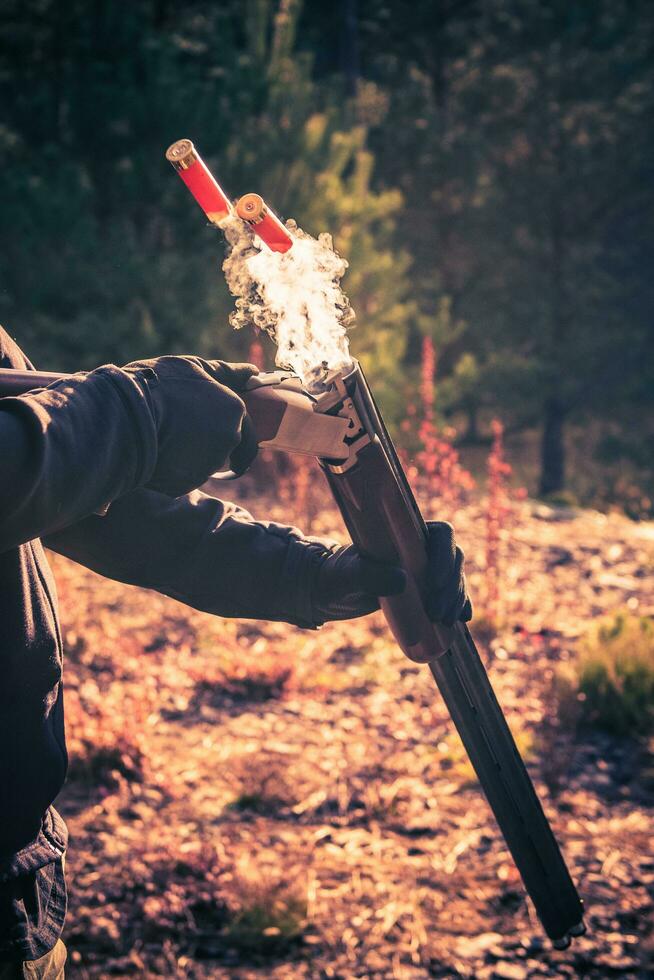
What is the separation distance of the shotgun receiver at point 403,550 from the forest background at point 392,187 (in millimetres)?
7091

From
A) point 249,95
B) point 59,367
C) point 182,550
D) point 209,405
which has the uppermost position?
point 249,95

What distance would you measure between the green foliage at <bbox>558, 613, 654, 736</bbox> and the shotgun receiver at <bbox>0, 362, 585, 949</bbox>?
1.89 meters

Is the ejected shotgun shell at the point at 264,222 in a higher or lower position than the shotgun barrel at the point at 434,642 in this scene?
higher

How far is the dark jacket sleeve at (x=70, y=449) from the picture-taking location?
53.4 inches

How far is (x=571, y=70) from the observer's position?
15414 mm

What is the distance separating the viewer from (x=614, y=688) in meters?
4.53

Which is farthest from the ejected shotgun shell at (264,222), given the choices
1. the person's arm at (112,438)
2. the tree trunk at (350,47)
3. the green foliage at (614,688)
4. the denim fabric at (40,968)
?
the tree trunk at (350,47)

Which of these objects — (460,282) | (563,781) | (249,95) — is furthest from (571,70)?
(563,781)

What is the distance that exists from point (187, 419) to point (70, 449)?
252mm

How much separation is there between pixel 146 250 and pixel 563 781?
292 inches

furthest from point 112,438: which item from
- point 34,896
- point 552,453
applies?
point 552,453

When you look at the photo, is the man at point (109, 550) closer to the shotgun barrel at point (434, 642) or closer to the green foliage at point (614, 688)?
the shotgun barrel at point (434, 642)

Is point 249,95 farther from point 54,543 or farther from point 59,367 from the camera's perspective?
point 54,543

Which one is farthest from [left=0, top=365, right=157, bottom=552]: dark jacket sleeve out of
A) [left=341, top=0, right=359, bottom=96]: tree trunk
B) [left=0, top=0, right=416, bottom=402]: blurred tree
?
[left=341, top=0, right=359, bottom=96]: tree trunk
